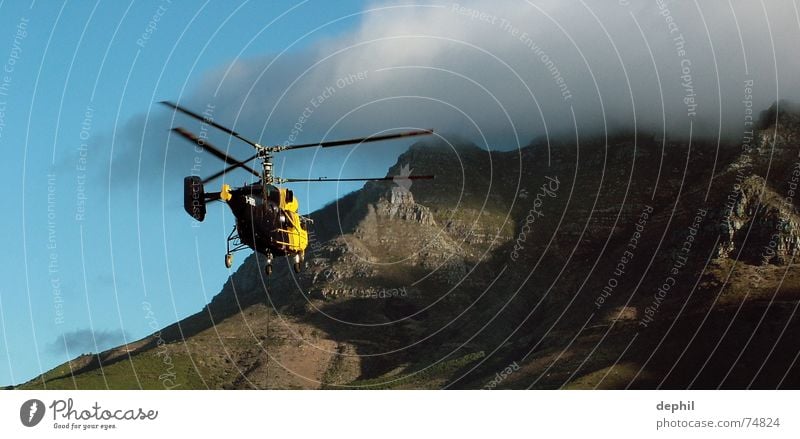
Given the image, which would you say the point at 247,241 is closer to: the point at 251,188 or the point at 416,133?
the point at 251,188
